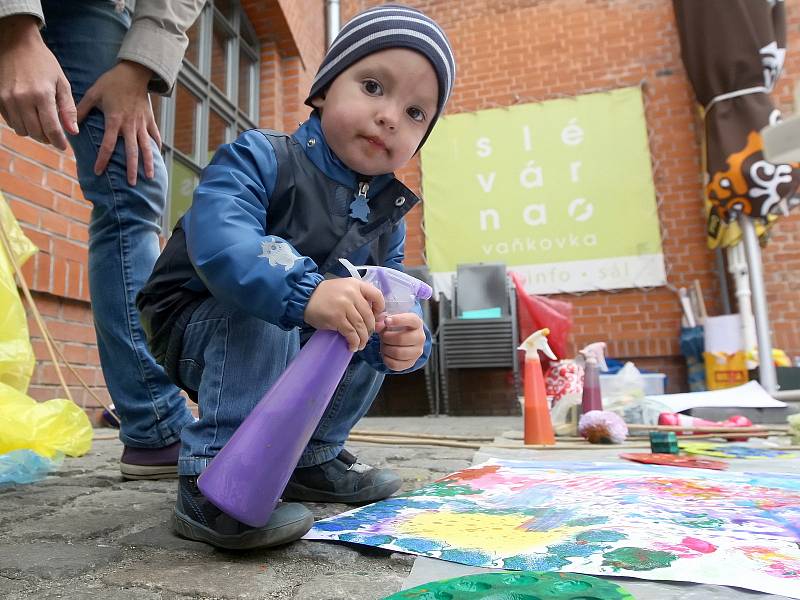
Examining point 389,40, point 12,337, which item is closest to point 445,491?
point 389,40

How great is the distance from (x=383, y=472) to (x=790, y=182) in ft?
9.94

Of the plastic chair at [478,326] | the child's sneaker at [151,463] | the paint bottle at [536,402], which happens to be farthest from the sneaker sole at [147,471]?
the plastic chair at [478,326]

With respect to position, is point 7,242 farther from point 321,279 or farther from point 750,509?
point 750,509

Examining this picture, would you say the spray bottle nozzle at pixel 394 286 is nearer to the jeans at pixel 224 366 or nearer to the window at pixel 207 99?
the jeans at pixel 224 366

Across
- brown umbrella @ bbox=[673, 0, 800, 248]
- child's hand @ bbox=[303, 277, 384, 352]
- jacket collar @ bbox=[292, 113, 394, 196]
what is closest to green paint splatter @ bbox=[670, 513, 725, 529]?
child's hand @ bbox=[303, 277, 384, 352]

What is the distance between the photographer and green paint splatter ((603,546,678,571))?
570 mm

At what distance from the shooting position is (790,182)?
121 inches

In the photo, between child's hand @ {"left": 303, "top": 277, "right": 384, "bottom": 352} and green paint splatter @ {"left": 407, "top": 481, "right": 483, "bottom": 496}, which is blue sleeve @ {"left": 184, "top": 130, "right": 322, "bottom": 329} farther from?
green paint splatter @ {"left": 407, "top": 481, "right": 483, "bottom": 496}

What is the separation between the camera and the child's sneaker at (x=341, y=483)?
98 cm

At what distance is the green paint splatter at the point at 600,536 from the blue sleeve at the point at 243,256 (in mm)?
413

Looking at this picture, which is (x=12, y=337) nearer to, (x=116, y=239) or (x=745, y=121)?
(x=116, y=239)

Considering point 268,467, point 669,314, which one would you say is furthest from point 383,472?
point 669,314

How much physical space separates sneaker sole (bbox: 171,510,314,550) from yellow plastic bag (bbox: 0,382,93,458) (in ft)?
2.80

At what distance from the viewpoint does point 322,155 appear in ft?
3.09
